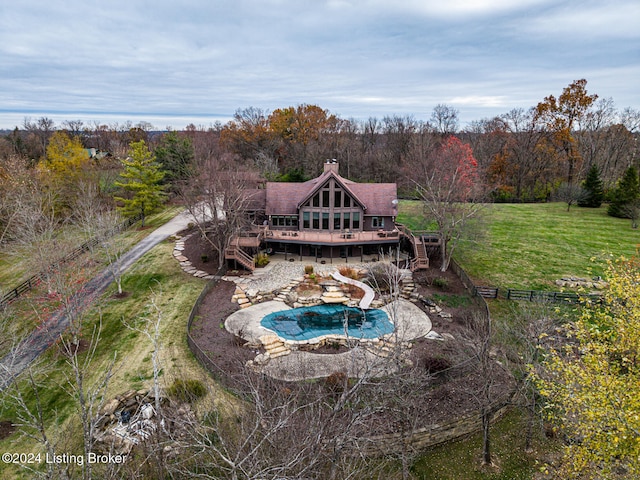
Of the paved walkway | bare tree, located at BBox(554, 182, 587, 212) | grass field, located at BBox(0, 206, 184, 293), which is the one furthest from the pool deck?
bare tree, located at BBox(554, 182, 587, 212)

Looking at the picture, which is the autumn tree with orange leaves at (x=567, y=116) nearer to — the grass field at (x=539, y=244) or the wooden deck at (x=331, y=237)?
the grass field at (x=539, y=244)

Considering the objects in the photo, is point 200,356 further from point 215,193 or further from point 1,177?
point 1,177

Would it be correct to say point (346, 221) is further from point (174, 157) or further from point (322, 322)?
point (174, 157)

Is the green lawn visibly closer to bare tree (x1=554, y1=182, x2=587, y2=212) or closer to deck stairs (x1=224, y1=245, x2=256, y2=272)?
deck stairs (x1=224, y1=245, x2=256, y2=272)

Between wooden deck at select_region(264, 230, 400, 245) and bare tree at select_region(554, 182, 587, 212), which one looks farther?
bare tree at select_region(554, 182, 587, 212)

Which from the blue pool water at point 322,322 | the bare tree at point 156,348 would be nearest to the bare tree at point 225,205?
the bare tree at point 156,348

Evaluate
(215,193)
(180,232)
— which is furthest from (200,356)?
(180,232)

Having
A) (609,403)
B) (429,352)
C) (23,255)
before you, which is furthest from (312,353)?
(23,255)
